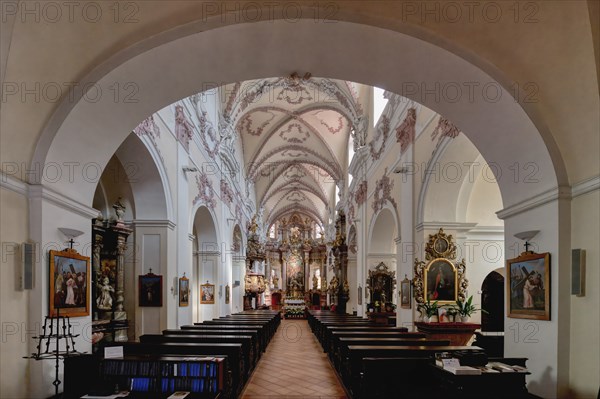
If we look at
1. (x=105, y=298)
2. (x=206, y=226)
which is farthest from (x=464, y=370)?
(x=206, y=226)

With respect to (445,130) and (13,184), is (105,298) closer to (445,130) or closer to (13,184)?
(13,184)

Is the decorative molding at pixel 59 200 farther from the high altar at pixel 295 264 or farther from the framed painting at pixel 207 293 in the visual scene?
the high altar at pixel 295 264

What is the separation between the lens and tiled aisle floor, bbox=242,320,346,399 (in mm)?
8083

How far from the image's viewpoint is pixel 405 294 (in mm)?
A: 11055

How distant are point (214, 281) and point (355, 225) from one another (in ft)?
21.0

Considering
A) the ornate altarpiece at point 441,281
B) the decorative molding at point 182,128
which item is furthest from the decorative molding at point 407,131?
the decorative molding at point 182,128

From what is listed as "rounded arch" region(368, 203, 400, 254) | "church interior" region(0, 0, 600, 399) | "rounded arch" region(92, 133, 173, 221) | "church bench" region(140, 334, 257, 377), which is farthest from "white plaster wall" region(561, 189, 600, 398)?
"rounded arch" region(368, 203, 400, 254)

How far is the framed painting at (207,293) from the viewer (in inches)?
622

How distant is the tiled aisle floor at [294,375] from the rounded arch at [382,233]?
3687 mm

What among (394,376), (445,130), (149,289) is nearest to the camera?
(394,376)

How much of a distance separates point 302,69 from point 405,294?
6532 millimetres

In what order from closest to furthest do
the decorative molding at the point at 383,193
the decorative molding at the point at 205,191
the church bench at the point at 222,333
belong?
the church bench at the point at 222,333 → the decorative molding at the point at 383,193 → the decorative molding at the point at 205,191

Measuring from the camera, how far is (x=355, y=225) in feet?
65.3

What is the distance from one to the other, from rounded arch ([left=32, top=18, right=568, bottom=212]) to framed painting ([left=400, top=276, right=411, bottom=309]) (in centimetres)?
501
